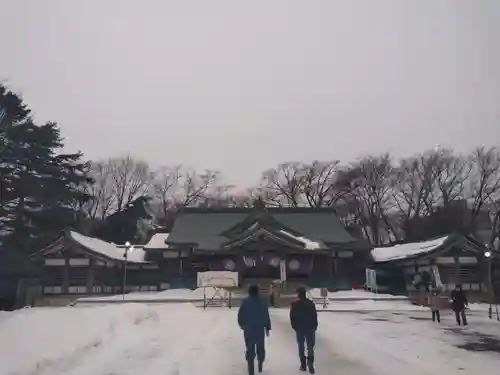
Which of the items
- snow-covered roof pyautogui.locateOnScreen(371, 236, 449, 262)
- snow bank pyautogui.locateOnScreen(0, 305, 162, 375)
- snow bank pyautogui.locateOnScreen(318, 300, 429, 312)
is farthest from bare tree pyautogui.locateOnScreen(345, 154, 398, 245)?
snow bank pyautogui.locateOnScreen(0, 305, 162, 375)

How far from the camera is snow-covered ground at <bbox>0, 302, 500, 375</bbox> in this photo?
8984 mm

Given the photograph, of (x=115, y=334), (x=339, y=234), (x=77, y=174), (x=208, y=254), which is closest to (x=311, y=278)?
(x=339, y=234)

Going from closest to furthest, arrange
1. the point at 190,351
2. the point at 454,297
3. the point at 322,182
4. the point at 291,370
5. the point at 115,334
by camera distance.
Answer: the point at 291,370 → the point at 190,351 → the point at 115,334 → the point at 454,297 → the point at 322,182

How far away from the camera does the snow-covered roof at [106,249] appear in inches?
1437

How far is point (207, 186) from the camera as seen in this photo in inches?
2549

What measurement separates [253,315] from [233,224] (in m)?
36.4

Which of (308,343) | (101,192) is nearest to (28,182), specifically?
(308,343)

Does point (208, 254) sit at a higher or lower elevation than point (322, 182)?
lower

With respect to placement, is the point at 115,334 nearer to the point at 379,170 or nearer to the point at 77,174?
the point at 77,174

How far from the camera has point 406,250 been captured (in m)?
39.5

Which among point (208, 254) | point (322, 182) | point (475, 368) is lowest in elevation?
point (475, 368)

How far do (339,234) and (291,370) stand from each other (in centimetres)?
3429

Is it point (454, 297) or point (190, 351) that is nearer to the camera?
point (190, 351)

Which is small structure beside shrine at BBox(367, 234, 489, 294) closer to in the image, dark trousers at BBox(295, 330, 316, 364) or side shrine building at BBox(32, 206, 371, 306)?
side shrine building at BBox(32, 206, 371, 306)
